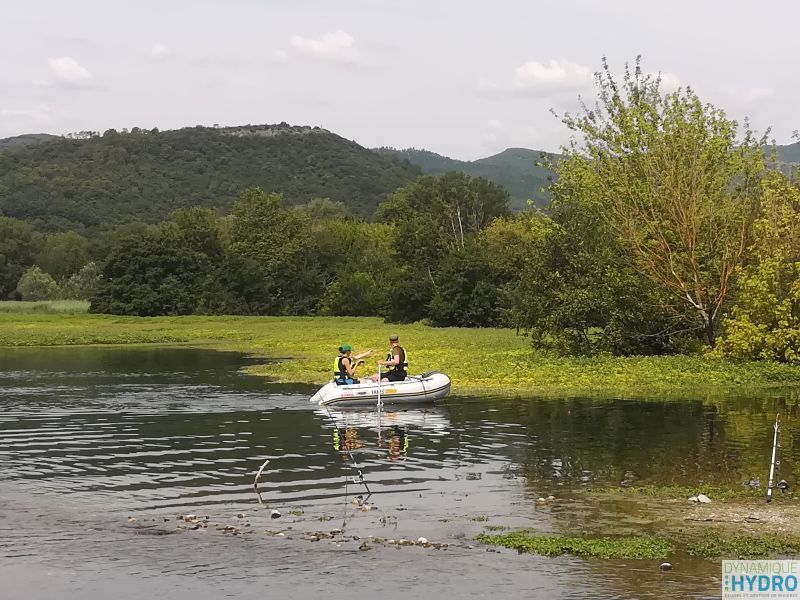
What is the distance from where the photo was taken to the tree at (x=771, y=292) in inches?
1438

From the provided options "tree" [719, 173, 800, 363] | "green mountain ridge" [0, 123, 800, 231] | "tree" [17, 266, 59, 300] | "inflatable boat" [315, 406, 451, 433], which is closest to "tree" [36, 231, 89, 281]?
"tree" [17, 266, 59, 300]

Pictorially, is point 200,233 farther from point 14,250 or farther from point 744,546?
point 744,546

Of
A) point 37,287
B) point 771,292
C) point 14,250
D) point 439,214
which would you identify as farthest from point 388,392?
point 14,250

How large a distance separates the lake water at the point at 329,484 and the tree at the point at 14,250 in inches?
4131

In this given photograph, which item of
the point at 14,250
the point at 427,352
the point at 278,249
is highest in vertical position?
the point at 14,250

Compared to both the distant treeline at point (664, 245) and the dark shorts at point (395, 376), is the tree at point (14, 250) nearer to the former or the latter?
the distant treeline at point (664, 245)

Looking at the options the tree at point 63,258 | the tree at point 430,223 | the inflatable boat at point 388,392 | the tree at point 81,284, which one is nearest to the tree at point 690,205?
the inflatable boat at point 388,392

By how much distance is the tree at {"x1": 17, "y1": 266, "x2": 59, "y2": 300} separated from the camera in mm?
119625

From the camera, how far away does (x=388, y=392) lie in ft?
104

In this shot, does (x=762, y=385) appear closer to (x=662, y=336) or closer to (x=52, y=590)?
(x=662, y=336)

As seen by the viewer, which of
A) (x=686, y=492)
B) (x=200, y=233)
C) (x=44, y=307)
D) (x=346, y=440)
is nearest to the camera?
(x=686, y=492)

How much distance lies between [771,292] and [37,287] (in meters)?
102

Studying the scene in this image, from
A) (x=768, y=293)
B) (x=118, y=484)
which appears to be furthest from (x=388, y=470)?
(x=768, y=293)

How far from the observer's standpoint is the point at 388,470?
20.7 metres
